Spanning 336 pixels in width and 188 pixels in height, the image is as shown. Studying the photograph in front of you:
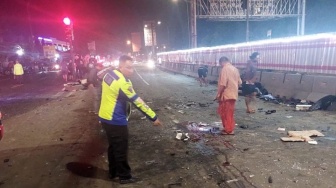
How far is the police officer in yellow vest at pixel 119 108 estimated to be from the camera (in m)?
4.36

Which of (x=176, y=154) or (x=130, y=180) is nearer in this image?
(x=130, y=180)

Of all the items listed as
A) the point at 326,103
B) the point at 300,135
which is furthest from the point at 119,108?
the point at 326,103

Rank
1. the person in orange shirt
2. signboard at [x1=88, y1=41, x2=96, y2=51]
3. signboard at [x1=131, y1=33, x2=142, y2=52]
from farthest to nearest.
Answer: signboard at [x1=131, y1=33, x2=142, y2=52] < signboard at [x1=88, y1=41, x2=96, y2=51] < the person in orange shirt

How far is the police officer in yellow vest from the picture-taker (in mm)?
4355

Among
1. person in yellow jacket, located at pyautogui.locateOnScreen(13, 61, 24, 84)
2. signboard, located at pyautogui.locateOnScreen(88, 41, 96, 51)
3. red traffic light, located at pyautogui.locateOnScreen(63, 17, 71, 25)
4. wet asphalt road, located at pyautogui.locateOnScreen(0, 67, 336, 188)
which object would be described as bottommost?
wet asphalt road, located at pyautogui.locateOnScreen(0, 67, 336, 188)

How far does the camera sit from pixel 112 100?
442 cm

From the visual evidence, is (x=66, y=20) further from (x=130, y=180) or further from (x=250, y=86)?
(x=130, y=180)

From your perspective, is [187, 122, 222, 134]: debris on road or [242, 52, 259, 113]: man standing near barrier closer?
[187, 122, 222, 134]: debris on road

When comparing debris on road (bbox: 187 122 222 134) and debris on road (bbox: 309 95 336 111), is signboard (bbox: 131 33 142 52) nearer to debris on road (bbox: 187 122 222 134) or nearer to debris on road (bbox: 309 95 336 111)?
debris on road (bbox: 309 95 336 111)

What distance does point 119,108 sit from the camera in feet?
14.6

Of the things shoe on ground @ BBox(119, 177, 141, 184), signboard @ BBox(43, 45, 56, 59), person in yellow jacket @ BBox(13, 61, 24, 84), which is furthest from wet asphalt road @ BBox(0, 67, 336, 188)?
signboard @ BBox(43, 45, 56, 59)

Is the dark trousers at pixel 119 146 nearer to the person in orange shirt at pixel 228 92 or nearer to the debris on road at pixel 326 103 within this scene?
the person in orange shirt at pixel 228 92

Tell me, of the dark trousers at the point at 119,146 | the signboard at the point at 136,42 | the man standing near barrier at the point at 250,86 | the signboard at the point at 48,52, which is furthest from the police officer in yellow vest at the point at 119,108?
the signboard at the point at 136,42

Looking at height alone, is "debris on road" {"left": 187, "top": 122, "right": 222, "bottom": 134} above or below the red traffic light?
below
